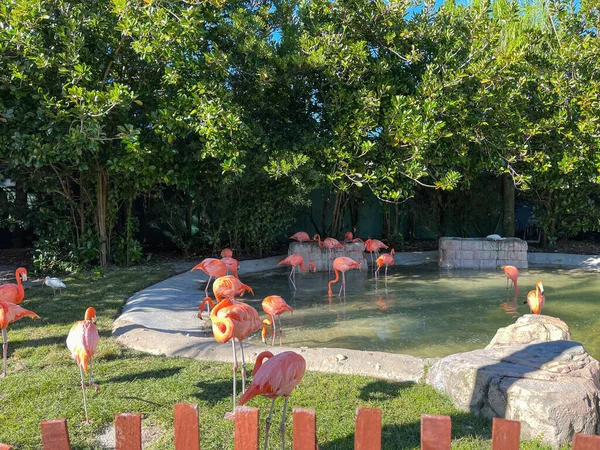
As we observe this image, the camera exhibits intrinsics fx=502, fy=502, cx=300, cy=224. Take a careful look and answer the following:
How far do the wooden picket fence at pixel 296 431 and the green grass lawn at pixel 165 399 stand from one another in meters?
1.25

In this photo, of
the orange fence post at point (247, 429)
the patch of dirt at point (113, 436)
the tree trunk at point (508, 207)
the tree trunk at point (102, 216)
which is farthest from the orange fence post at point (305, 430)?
the tree trunk at point (508, 207)

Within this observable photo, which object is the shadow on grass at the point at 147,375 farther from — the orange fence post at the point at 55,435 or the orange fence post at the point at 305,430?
the orange fence post at the point at 305,430

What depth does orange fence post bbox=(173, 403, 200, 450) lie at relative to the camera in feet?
5.29

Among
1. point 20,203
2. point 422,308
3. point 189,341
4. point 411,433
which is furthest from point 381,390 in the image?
point 20,203

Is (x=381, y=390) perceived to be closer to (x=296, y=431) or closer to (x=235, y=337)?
(x=235, y=337)

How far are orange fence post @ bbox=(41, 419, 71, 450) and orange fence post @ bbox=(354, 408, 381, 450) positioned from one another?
0.91m

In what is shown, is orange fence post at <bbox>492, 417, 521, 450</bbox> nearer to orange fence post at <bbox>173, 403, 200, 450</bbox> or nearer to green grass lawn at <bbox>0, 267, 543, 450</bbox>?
orange fence post at <bbox>173, 403, 200, 450</bbox>

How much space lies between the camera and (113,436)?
291 cm

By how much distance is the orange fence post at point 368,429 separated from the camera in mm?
1586

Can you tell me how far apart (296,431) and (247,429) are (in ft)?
0.51

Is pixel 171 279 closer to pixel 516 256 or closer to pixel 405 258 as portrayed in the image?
pixel 405 258

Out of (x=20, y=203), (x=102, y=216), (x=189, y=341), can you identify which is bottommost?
(x=189, y=341)

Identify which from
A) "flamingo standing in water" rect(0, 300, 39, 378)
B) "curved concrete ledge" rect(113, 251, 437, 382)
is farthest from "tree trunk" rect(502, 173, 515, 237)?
"flamingo standing in water" rect(0, 300, 39, 378)

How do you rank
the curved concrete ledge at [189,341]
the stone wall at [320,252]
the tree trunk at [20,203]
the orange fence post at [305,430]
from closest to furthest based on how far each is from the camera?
1. the orange fence post at [305,430]
2. the curved concrete ledge at [189,341]
3. the stone wall at [320,252]
4. the tree trunk at [20,203]
